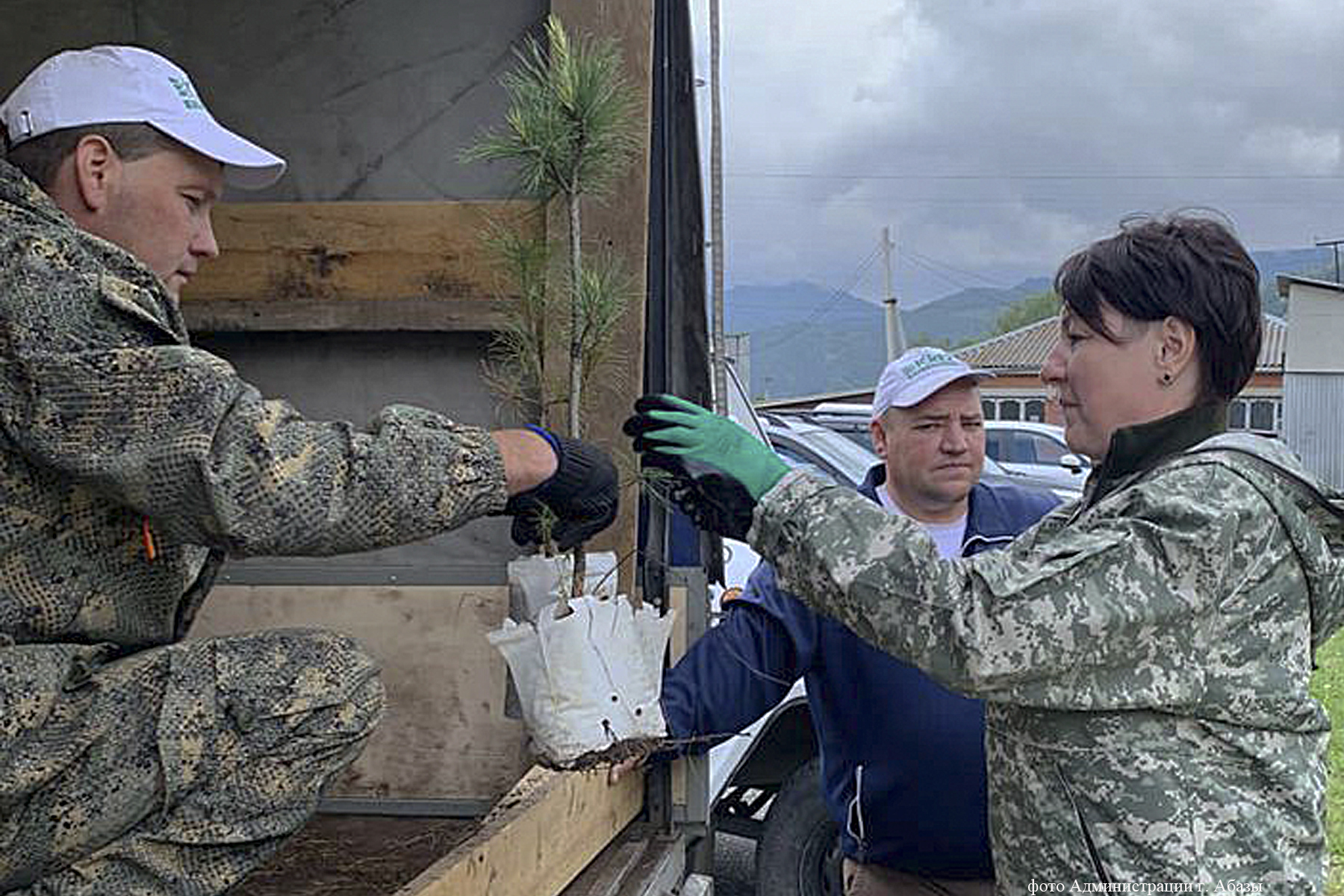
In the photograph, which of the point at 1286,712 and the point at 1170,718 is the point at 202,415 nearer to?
the point at 1170,718

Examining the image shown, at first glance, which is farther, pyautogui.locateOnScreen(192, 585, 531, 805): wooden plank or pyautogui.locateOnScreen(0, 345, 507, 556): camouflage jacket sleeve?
pyautogui.locateOnScreen(192, 585, 531, 805): wooden plank

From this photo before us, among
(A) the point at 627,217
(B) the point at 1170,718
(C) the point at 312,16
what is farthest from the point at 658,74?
(B) the point at 1170,718

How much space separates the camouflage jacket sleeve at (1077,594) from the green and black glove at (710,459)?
145mm

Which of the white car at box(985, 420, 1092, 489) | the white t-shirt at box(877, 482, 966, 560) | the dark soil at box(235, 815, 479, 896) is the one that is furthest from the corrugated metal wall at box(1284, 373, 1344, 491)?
the dark soil at box(235, 815, 479, 896)

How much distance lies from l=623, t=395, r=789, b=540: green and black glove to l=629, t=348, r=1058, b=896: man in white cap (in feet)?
1.84

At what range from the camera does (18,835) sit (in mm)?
1785

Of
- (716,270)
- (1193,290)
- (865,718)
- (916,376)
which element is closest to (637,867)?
(865,718)

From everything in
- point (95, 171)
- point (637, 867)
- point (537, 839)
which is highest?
point (95, 171)

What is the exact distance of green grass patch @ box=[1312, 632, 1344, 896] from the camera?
5.89m

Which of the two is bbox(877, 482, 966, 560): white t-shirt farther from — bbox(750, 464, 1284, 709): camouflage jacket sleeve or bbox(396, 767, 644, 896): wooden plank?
bbox(750, 464, 1284, 709): camouflage jacket sleeve

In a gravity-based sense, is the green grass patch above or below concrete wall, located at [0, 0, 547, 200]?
below

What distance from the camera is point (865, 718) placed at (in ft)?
10.2

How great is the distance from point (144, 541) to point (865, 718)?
5.32 feet

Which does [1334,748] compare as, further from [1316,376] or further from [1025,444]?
[1316,376]
